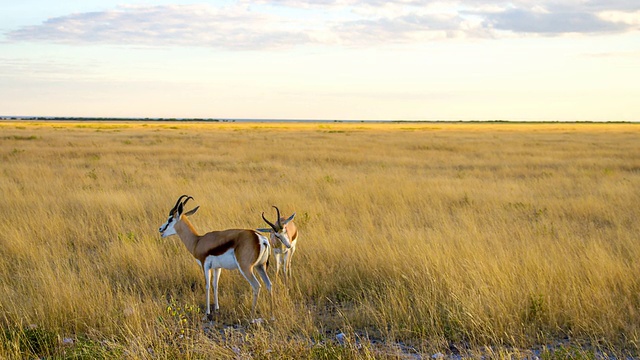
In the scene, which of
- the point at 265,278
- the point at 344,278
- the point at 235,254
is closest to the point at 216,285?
the point at 235,254

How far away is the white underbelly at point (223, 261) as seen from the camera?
621 cm

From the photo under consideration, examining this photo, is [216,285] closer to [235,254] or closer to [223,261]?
[223,261]

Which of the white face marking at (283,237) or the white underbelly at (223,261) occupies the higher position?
the white face marking at (283,237)

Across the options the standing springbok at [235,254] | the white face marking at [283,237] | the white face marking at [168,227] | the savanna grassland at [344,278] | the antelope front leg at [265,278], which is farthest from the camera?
the white face marking at [168,227]

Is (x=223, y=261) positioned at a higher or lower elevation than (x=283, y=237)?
lower

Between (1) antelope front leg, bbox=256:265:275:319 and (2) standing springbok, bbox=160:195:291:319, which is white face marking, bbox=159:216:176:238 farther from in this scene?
(1) antelope front leg, bbox=256:265:275:319

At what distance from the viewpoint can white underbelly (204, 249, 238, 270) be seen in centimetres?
621

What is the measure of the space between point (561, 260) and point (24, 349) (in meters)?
6.97

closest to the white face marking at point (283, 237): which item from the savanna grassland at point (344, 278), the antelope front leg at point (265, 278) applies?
the antelope front leg at point (265, 278)

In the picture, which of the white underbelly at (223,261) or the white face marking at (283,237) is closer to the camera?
the white underbelly at (223,261)

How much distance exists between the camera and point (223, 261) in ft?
20.5

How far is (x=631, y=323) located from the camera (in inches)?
231

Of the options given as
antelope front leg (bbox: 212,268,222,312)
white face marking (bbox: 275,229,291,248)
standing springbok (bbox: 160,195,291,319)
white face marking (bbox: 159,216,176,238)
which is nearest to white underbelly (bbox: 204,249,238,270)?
standing springbok (bbox: 160,195,291,319)

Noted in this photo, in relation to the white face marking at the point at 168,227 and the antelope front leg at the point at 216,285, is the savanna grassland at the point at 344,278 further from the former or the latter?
the white face marking at the point at 168,227
